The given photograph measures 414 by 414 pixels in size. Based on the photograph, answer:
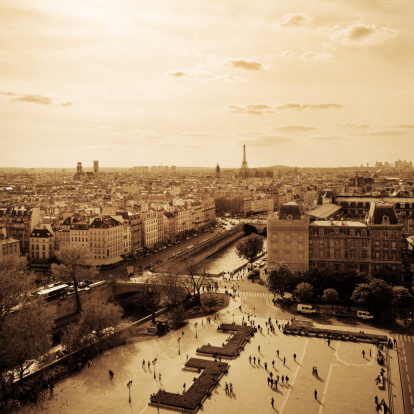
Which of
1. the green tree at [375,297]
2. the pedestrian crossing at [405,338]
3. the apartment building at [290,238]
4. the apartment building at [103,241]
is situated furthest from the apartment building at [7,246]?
the pedestrian crossing at [405,338]

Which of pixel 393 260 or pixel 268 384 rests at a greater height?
pixel 393 260

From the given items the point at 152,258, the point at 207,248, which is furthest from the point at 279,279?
the point at 207,248

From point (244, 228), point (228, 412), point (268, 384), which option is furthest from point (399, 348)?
point (244, 228)

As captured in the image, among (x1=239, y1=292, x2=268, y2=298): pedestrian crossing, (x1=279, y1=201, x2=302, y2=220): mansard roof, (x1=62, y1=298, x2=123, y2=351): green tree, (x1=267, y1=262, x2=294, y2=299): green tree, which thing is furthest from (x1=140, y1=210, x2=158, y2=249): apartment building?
(x1=62, y1=298, x2=123, y2=351): green tree

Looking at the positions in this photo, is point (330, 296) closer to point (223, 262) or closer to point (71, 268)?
point (71, 268)

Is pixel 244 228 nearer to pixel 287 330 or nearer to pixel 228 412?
pixel 287 330

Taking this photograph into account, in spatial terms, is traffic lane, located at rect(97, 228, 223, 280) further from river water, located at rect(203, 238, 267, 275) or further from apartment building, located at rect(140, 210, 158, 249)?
river water, located at rect(203, 238, 267, 275)
